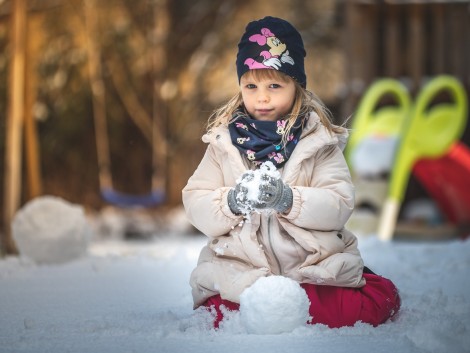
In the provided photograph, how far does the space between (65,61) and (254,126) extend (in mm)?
5952

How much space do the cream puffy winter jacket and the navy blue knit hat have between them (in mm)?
194

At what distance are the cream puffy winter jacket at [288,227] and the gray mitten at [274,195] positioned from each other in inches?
1.3

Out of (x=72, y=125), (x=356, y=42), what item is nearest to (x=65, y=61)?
(x=72, y=125)

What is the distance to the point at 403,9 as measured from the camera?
6270 mm

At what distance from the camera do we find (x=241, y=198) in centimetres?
204


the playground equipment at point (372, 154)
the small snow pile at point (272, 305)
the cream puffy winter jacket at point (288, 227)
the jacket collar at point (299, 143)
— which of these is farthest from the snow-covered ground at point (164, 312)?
the playground equipment at point (372, 154)

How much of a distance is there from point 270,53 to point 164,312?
2.99 ft

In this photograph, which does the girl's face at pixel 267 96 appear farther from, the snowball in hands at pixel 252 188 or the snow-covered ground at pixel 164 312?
the snow-covered ground at pixel 164 312

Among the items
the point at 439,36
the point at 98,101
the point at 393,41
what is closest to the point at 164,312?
the point at 98,101

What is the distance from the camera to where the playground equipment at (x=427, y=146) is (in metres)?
5.11

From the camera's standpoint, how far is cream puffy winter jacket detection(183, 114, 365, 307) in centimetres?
212

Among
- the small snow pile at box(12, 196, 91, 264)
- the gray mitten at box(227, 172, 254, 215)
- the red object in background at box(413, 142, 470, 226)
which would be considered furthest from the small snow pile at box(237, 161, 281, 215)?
the red object in background at box(413, 142, 470, 226)

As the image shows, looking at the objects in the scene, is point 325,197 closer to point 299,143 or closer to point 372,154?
point 299,143

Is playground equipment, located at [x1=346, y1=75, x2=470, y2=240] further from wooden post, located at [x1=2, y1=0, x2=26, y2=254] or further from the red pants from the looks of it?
the red pants
